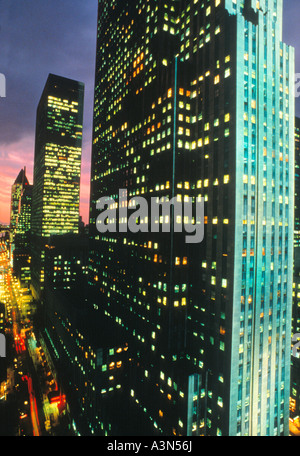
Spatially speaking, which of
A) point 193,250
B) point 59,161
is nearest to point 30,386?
point 193,250

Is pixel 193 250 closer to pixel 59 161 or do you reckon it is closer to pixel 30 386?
pixel 30 386

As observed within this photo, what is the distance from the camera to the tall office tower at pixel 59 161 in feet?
578

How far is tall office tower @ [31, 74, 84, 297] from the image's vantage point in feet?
578

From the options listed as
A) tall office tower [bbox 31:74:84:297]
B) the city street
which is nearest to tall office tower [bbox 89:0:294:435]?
the city street

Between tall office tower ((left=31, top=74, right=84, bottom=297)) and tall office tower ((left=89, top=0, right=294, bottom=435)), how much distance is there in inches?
4751

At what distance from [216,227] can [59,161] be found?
158m

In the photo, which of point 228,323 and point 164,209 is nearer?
point 228,323

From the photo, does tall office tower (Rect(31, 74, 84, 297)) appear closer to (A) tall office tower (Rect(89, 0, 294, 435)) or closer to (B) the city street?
(B) the city street

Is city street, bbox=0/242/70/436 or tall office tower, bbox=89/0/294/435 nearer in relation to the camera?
tall office tower, bbox=89/0/294/435

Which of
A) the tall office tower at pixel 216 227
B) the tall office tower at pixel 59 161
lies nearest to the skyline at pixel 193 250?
the tall office tower at pixel 216 227

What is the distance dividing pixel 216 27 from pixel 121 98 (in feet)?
126

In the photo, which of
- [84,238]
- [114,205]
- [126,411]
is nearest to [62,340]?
[126,411]
